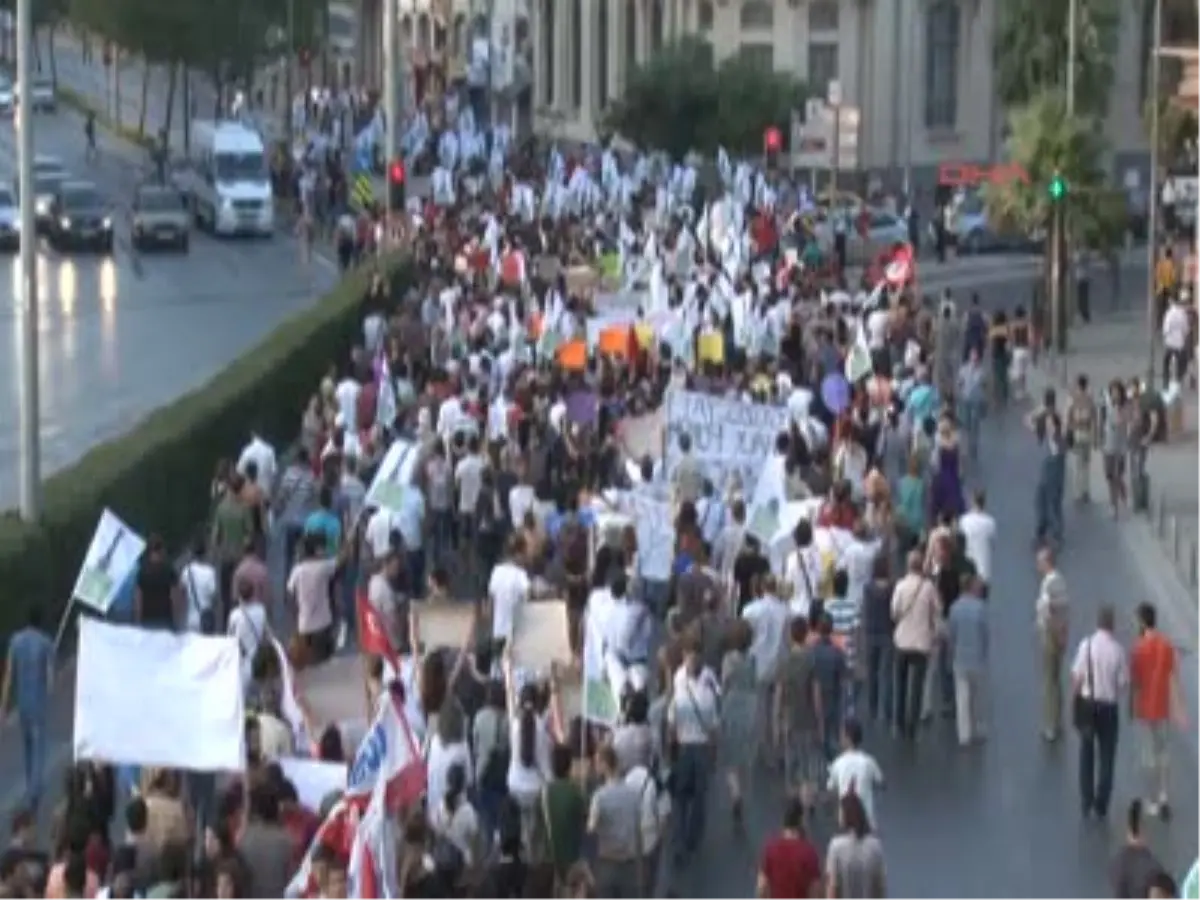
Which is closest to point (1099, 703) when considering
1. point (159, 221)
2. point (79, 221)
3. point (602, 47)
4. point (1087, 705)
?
point (1087, 705)

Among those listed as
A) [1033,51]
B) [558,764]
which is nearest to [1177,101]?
[1033,51]

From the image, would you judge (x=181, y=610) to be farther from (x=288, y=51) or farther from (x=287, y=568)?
(x=288, y=51)

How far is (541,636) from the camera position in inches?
814

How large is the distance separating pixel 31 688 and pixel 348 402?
36.3ft

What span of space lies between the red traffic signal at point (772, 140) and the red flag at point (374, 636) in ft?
135

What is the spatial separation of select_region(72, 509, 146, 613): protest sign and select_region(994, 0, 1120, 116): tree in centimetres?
4683

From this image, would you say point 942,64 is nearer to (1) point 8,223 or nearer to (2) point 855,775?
(1) point 8,223

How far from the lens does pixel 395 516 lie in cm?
2520

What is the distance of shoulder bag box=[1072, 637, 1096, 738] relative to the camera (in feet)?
67.8

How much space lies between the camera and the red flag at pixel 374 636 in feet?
60.5

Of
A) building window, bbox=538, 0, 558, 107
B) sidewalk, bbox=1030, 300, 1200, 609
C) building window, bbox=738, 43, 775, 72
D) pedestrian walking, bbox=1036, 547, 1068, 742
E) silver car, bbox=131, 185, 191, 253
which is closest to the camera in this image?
pedestrian walking, bbox=1036, 547, 1068, 742

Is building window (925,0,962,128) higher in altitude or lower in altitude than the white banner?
higher

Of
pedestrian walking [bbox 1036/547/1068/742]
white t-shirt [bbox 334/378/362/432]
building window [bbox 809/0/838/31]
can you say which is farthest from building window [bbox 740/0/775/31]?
pedestrian walking [bbox 1036/547/1068/742]

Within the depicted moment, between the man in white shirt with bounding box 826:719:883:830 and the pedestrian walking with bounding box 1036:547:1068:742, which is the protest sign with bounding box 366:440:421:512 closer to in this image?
the pedestrian walking with bounding box 1036:547:1068:742
